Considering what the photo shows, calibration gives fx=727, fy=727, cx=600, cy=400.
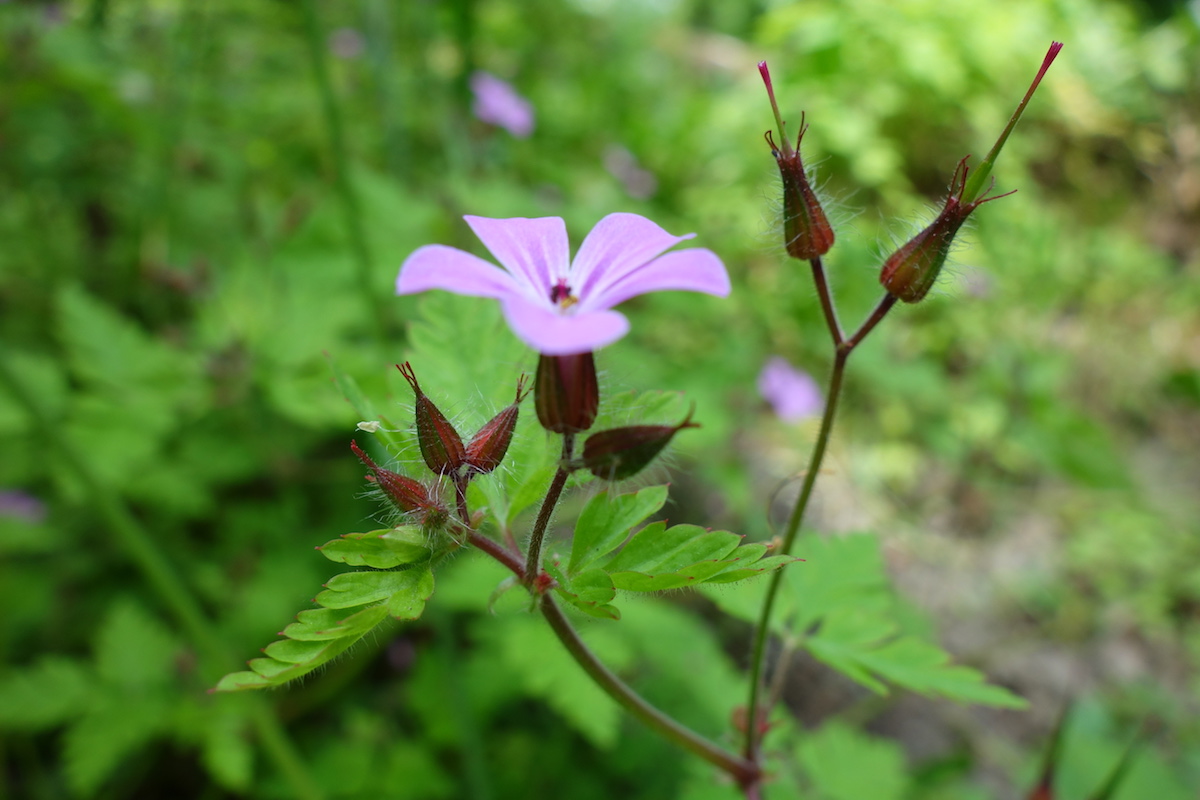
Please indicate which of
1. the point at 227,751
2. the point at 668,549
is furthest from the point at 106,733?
the point at 668,549

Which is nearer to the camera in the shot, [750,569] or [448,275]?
[448,275]

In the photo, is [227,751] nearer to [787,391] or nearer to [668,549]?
[668,549]

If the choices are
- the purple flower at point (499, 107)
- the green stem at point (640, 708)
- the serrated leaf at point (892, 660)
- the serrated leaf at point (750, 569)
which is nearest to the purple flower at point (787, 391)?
the purple flower at point (499, 107)

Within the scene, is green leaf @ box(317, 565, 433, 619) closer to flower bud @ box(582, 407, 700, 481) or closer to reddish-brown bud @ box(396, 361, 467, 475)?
reddish-brown bud @ box(396, 361, 467, 475)

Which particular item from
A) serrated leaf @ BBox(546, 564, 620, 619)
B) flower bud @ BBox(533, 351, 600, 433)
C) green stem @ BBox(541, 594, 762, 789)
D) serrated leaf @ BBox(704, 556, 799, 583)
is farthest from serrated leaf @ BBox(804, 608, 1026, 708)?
flower bud @ BBox(533, 351, 600, 433)

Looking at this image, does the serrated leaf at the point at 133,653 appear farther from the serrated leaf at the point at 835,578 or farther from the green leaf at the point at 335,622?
the serrated leaf at the point at 835,578

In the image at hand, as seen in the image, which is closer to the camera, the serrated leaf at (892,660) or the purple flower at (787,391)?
the serrated leaf at (892,660)
